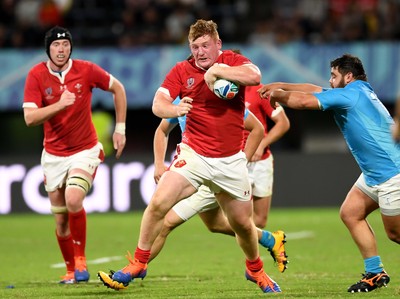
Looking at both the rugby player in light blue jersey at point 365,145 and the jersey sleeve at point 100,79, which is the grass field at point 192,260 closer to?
the rugby player in light blue jersey at point 365,145

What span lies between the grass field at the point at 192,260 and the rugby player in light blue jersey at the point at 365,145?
1.64 ft

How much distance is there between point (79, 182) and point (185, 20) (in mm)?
11947

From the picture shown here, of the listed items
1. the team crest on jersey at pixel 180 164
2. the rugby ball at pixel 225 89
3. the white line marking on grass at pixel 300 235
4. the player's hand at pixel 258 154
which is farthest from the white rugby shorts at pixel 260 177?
the white line marking on grass at pixel 300 235

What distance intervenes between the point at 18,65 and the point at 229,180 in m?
12.6

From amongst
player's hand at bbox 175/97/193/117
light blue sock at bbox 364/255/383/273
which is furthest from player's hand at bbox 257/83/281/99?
light blue sock at bbox 364/255/383/273

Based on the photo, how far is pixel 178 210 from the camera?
9.32 m

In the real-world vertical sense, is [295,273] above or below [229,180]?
below

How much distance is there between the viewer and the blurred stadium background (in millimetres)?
19469

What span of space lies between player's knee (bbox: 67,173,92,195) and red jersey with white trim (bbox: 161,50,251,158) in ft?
5.81

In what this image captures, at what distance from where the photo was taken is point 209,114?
8.21 m

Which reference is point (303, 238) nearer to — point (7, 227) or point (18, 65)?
A: point (7, 227)

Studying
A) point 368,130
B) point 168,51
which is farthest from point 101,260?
point 168,51

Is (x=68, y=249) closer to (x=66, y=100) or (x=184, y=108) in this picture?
(x=66, y=100)

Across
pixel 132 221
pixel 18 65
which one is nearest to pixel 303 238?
pixel 132 221
